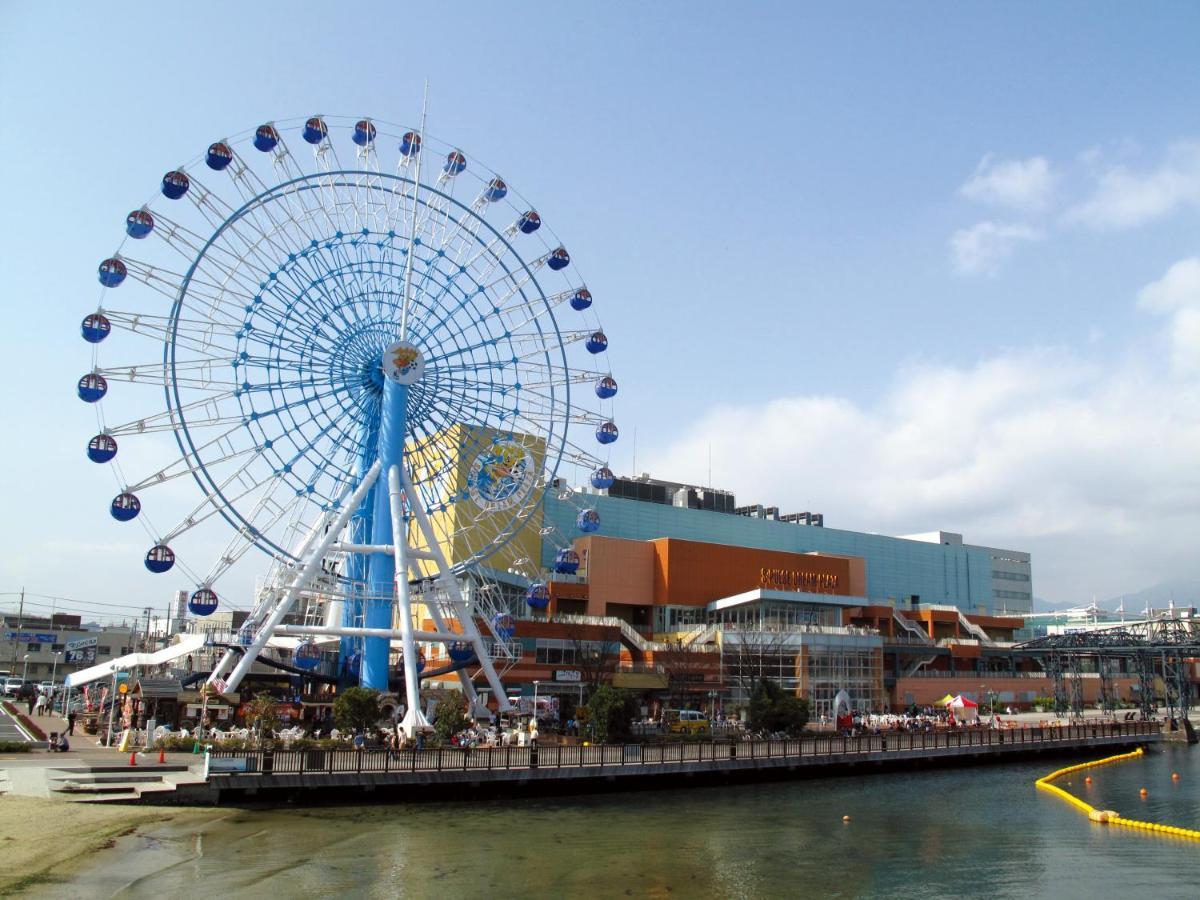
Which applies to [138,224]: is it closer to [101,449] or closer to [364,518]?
[101,449]

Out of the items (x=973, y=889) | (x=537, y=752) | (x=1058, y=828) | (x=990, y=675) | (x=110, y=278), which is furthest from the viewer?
(x=990, y=675)

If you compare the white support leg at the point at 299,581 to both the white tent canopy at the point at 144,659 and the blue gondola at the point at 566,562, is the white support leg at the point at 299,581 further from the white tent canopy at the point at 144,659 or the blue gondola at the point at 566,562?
the blue gondola at the point at 566,562

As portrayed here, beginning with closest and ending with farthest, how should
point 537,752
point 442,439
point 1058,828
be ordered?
point 1058,828 → point 537,752 → point 442,439

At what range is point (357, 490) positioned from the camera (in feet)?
178

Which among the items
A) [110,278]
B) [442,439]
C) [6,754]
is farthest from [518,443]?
[6,754]

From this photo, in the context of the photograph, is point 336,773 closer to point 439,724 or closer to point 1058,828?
point 439,724

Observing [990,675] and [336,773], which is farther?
[990,675]

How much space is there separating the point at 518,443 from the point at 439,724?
63.6 feet

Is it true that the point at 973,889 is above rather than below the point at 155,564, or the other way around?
below

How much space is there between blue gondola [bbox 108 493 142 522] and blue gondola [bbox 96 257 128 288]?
31.9 ft

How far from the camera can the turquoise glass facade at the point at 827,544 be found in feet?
335

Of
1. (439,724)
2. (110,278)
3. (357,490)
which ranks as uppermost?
(110,278)

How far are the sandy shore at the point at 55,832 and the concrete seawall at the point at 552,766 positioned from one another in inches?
87.5

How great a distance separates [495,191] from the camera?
59719 millimetres
